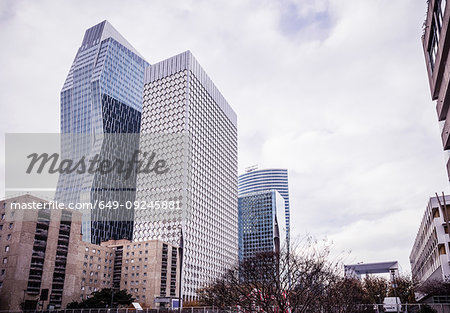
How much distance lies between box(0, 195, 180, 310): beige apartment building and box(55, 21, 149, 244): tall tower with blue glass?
4268 centimetres

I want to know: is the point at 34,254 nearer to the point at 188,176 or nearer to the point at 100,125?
the point at 188,176

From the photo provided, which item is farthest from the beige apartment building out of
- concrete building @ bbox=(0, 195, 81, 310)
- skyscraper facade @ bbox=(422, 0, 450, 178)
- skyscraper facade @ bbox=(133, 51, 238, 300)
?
skyscraper facade @ bbox=(422, 0, 450, 178)

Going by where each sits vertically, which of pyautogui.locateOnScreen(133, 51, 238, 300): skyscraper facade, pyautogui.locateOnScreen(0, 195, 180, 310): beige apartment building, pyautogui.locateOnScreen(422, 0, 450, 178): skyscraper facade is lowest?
pyautogui.locateOnScreen(0, 195, 180, 310): beige apartment building

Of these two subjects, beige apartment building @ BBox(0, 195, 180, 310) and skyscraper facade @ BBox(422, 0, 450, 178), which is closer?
skyscraper facade @ BBox(422, 0, 450, 178)

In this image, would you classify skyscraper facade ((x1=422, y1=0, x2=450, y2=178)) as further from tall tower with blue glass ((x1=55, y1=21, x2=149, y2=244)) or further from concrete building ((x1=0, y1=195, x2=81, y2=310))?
tall tower with blue glass ((x1=55, y1=21, x2=149, y2=244))

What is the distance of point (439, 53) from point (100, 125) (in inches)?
5921

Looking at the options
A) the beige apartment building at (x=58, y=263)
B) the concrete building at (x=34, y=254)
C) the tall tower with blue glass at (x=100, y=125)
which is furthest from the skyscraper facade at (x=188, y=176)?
the concrete building at (x=34, y=254)

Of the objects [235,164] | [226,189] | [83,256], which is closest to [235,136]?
[235,164]

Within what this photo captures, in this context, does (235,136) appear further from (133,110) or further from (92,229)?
(92,229)

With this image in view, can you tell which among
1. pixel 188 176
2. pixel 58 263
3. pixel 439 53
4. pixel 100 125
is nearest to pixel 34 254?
pixel 58 263

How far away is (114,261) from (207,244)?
3689 cm

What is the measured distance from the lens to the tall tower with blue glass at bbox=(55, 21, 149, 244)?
6088 inches

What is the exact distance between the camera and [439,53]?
81.7ft

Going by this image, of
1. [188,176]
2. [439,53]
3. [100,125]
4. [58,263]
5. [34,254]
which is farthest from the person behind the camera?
[100,125]
